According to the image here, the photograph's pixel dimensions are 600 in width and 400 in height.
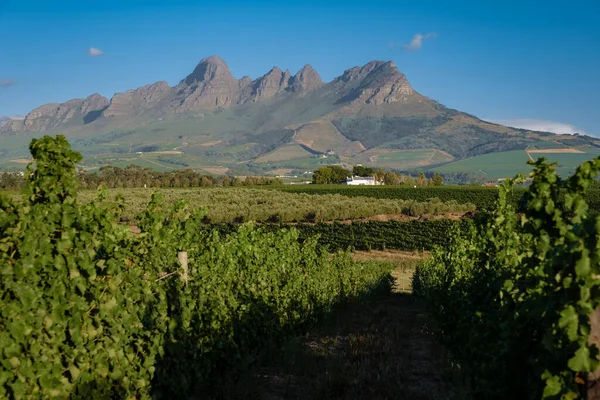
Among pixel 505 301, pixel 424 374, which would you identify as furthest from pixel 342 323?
pixel 505 301

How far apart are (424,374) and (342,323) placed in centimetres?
500

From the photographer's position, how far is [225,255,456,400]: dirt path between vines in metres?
7.79

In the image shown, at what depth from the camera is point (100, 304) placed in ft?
17.9

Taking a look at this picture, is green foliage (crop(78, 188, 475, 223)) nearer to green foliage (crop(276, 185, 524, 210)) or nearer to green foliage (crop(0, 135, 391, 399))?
green foliage (crop(276, 185, 524, 210))

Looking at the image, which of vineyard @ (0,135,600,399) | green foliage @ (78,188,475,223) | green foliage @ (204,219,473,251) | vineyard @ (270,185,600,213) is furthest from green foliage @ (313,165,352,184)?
vineyard @ (0,135,600,399)

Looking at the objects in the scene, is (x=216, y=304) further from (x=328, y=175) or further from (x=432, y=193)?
(x=328, y=175)

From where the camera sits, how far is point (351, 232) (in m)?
48.1

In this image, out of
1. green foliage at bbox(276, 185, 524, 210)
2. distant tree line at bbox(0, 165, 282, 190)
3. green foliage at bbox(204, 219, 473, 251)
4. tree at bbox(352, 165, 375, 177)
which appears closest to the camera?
green foliage at bbox(204, 219, 473, 251)

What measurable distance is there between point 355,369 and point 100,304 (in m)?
4.39

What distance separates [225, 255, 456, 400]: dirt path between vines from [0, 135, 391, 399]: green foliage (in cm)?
60

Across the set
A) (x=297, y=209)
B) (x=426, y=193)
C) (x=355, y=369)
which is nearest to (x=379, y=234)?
(x=297, y=209)

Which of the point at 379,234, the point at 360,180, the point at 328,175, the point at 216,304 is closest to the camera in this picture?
the point at 216,304

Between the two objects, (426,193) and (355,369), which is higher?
(426,193)

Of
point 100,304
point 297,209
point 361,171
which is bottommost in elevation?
point 297,209
